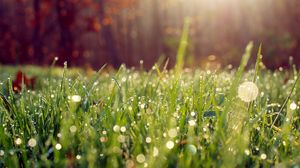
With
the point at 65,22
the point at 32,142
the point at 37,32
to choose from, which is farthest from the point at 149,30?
the point at 32,142

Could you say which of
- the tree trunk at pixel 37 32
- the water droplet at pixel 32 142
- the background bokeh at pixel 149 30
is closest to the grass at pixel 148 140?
the water droplet at pixel 32 142

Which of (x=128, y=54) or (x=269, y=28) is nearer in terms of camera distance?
(x=269, y=28)

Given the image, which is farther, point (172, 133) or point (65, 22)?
point (65, 22)

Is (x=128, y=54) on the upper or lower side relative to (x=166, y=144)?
lower

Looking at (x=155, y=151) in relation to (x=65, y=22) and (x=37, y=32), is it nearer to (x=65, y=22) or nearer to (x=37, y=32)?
(x=37, y=32)

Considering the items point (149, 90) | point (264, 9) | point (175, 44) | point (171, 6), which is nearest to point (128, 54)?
point (171, 6)

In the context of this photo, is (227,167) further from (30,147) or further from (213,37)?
(213,37)

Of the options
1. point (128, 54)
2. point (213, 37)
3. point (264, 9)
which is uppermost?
point (264, 9)
